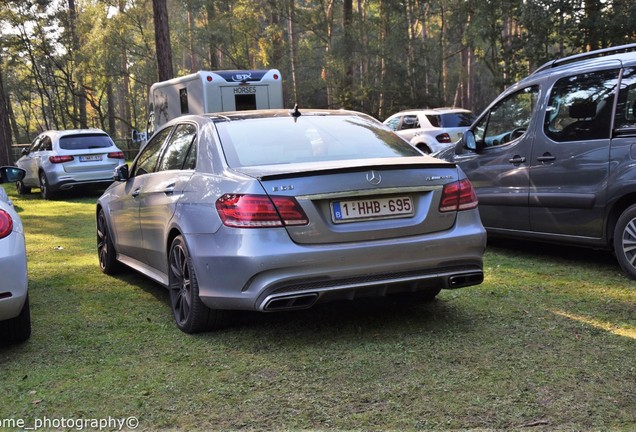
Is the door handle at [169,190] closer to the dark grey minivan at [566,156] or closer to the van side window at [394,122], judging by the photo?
the dark grey minivan at [566,156]

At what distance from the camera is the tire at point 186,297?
436cm

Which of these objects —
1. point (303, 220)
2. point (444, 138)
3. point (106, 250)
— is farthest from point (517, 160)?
point (444, 138)

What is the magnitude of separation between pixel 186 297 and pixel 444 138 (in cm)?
1204

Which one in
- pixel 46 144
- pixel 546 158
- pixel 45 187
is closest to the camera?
pixel 546 158

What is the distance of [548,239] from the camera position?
21.1 feet

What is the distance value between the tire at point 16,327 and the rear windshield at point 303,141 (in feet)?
5.62

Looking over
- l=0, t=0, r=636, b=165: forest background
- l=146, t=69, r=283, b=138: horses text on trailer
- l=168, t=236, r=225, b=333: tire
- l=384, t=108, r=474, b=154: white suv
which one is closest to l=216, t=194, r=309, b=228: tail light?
l=168, t=236, r=225, b=333: tire

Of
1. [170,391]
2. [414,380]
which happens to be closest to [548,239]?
[414,380]

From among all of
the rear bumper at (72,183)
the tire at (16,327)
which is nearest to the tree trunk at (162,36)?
the rear bumper at (72,183)

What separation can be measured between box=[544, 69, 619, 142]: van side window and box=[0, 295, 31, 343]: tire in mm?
4854

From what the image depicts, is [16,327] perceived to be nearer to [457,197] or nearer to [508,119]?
[457,197]

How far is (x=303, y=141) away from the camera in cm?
465

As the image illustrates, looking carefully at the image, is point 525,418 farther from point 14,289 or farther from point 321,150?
point 14,289

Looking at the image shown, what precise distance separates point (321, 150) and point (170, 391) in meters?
1.95
